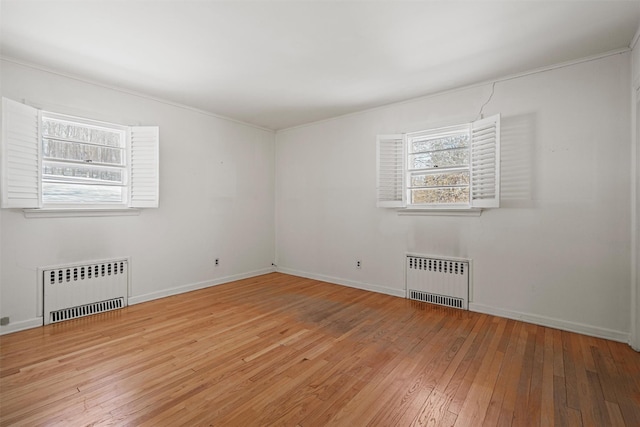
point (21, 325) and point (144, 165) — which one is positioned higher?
point (144, 165)

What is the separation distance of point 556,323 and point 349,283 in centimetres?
262

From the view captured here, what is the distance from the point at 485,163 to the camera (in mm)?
3396

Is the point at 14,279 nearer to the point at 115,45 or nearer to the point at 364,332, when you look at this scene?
the point at 115,45

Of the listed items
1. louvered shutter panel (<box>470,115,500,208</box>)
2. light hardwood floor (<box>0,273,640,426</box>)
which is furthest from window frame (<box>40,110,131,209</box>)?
louvered shutter panel (<box>470,115,500,208</box>)

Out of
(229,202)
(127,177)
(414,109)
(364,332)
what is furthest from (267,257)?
(414,109)

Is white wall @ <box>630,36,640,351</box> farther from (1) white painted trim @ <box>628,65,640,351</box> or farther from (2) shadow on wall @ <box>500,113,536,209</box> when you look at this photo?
(2) shadow on wall @ <box>500,113,536,209</box>

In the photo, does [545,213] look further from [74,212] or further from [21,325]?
[21,325]

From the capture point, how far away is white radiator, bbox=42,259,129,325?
126 inches

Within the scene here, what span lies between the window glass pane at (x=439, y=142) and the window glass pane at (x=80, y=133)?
3.95 meters

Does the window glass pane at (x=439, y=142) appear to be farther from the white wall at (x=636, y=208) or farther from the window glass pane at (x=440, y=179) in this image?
the white wall at (x=636, y=208)

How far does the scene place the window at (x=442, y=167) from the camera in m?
3.36

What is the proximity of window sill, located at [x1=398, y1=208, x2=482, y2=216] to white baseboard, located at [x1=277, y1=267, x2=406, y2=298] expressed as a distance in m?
1.11

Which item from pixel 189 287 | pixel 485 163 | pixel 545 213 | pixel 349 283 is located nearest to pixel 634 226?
pixel 545 213

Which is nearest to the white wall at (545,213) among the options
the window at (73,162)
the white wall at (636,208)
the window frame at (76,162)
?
the white wall at (636,208)
